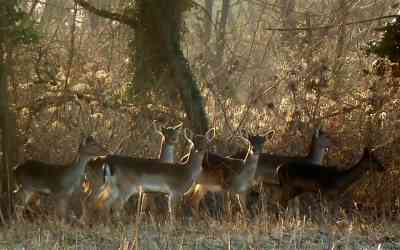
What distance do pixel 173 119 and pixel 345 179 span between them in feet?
11.4

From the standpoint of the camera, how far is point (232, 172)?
514 inches

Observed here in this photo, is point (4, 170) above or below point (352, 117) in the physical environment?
below

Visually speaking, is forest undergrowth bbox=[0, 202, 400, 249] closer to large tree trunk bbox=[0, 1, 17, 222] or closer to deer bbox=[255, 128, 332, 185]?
large tree trunk bbox=[0, 1, 17, 222]

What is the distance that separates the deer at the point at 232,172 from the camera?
13.1 m

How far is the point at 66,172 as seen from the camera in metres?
12.4

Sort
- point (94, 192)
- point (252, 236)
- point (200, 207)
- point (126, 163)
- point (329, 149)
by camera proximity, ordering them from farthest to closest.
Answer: point (329, 149) → point (200, 207) → point (94, 192) → point (126, 163) → point (252, 236)

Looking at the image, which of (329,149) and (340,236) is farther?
(329,149)

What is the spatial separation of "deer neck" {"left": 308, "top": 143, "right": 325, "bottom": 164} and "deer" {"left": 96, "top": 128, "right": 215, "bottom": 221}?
8.87ft

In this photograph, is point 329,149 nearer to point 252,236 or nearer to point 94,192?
point 94,192

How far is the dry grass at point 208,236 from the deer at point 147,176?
1070 mm

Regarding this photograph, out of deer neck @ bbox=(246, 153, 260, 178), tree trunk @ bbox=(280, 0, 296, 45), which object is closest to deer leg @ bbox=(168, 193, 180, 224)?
deer neck @ bbox=(246, 153, 260, 178)

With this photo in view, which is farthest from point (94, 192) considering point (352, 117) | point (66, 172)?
point (352, 117)

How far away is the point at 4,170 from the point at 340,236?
5314mm

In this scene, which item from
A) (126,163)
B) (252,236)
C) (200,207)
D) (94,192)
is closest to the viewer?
(252,236)
